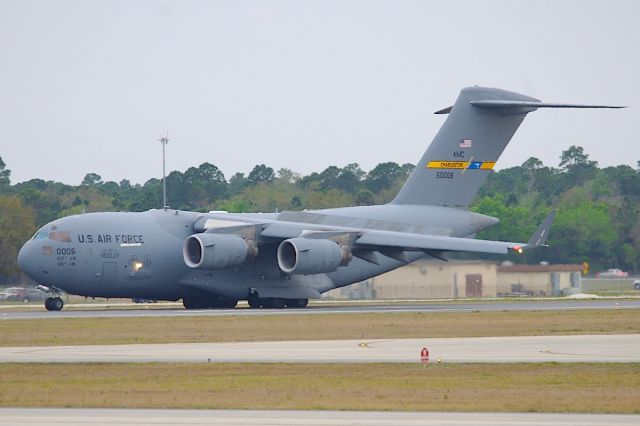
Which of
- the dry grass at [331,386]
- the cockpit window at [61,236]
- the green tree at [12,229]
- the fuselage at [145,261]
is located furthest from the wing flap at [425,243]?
the green tree at [12,229]

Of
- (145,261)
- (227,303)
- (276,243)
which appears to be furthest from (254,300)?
(145,261)

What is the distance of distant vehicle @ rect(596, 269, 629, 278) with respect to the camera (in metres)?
61.5

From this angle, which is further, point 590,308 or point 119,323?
point 590,308

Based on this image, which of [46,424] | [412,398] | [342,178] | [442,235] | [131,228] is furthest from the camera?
[342,178]

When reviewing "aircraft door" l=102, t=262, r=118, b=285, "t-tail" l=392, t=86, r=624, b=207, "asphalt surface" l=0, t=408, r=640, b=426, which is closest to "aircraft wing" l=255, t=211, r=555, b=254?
"t-tail" l=392, t=86, r=624, b=207

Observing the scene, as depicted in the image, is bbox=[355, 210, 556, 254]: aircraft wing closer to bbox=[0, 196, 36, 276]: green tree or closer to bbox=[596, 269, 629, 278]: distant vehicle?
bbox=[596, 269, 629, 278]: distant vehicle

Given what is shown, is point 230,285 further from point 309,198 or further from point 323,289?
point 309,198

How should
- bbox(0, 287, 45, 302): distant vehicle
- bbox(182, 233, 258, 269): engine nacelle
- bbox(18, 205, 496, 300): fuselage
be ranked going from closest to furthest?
bbox(182, 233, 258, 269): engine nacelle → bbox(18, 205, 496, 300): fuselage → bbox(0, 287, 45, 302): distant vehicle

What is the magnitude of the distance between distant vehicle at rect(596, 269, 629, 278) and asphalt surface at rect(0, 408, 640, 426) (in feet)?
151

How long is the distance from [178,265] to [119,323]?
27.9 ft

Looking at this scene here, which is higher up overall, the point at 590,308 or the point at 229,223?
the point at 229,223

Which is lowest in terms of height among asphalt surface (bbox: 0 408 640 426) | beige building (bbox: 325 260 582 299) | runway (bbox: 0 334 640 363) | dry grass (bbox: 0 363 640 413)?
beige building (bbox: 325 260 582 299)

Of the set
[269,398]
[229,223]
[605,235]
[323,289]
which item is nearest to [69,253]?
[229,223]

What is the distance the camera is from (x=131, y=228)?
142 ft
